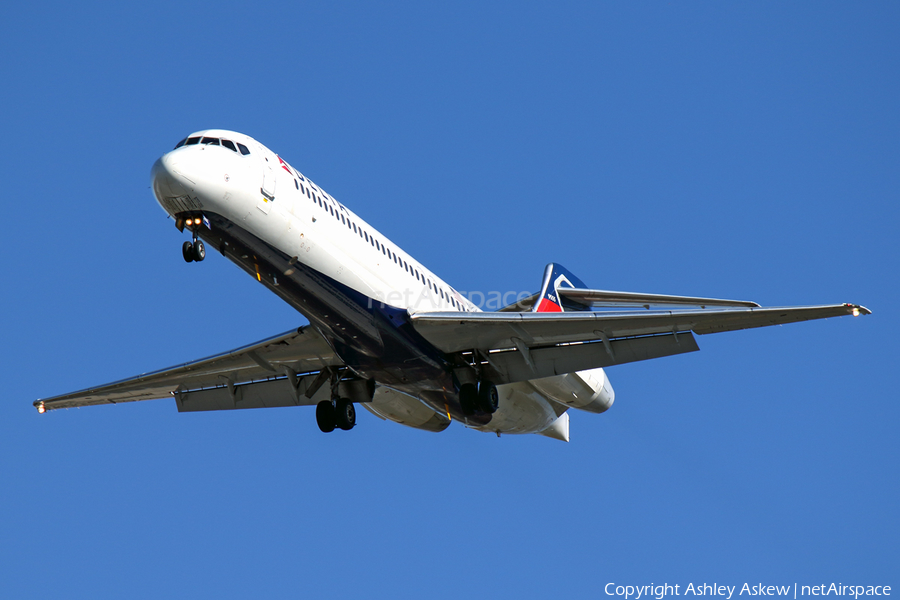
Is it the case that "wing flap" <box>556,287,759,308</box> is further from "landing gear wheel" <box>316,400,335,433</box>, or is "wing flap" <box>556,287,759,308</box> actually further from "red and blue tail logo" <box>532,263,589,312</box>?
"landing gear wheel" <box>316,400,335,433</box>

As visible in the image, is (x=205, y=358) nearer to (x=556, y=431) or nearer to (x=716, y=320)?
(x=556, y=431)

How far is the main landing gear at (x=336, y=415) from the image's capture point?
2316 centimetres

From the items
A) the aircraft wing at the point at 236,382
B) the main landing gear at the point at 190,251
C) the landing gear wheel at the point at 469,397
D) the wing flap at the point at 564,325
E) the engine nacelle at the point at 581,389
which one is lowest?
the main landing gear at the point at 190,251

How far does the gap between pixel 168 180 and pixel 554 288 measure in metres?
11.6

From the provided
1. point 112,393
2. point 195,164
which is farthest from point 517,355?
point 112,393

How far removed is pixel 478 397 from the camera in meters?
22.2

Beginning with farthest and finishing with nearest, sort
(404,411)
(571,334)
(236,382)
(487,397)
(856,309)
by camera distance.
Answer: (236,382), (404,411), (487,397), (571,334), (856,309)

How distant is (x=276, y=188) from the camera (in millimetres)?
18859

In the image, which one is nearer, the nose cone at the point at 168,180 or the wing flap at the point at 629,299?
the nose cone at the point at 168,180

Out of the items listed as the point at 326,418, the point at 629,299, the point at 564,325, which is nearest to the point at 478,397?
the point at 564,325

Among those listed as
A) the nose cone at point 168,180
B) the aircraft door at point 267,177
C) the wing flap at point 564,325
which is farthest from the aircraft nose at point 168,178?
the wing flap at point 564,325

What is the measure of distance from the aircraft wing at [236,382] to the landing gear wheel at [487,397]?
11.0ft

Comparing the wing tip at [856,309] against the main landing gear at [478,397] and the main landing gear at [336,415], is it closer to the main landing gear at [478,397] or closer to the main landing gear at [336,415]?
the main landing gear at [478,397]

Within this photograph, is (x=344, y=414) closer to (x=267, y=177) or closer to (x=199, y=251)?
(x=199, y=251)
